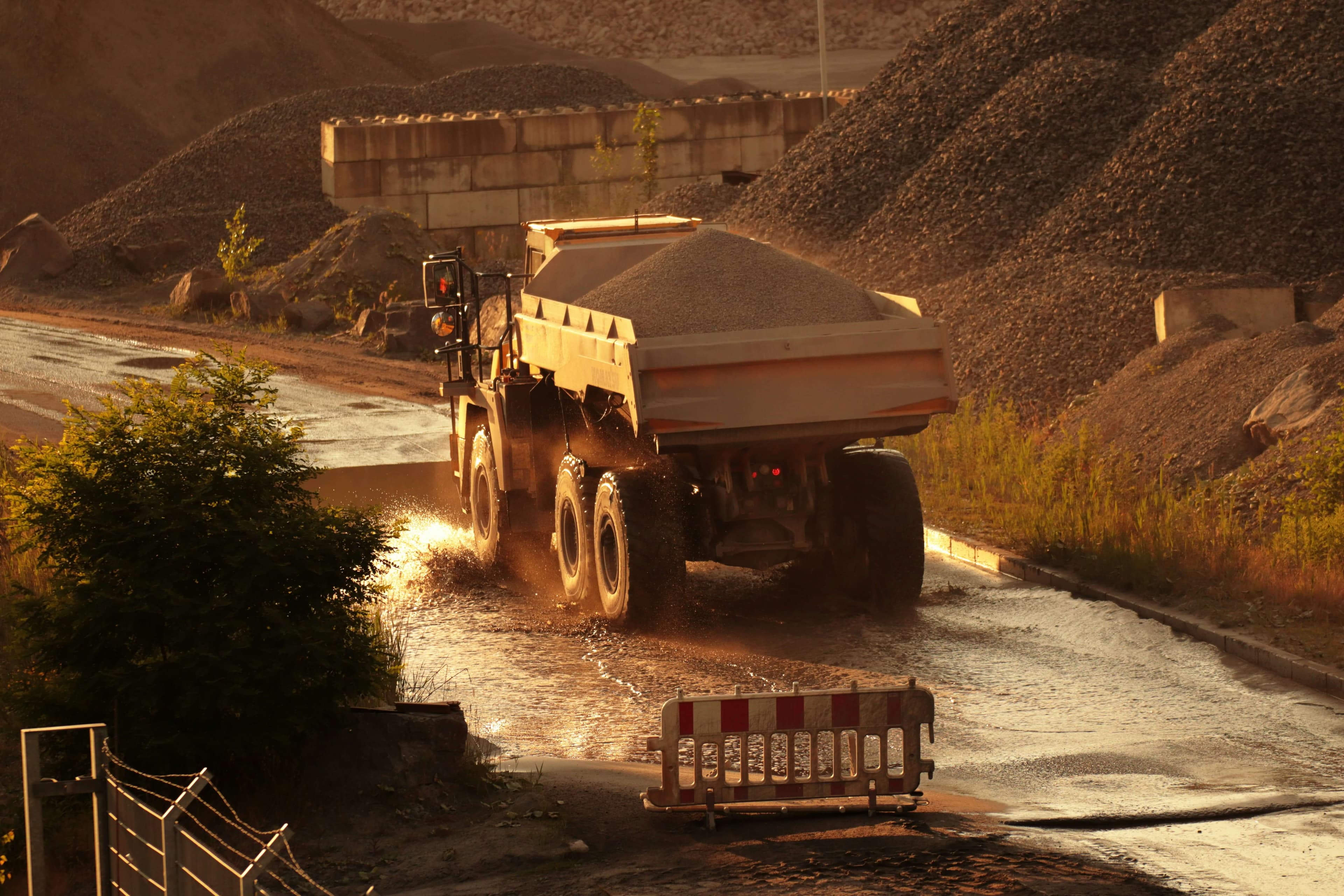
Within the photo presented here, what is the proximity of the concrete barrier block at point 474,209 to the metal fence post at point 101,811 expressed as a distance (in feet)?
94.7

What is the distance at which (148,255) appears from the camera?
32344 mm

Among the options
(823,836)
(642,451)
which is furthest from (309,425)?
(823,836)

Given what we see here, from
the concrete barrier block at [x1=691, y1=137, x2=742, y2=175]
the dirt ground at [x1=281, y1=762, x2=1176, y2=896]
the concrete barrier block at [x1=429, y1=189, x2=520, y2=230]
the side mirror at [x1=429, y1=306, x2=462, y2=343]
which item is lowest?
the dirt ground at [x1=281, y1=762, x2=1176, y2=896]

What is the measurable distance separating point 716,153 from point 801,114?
1.98m

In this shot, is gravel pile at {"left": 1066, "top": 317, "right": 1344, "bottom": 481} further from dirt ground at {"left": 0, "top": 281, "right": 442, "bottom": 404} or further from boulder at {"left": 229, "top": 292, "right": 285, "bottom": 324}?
boulder at {"left": 229, "top": 292, "right": 285, "bottom": 324}

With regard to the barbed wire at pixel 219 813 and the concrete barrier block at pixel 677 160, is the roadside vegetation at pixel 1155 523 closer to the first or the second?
the barbed wire at pixel 219 813

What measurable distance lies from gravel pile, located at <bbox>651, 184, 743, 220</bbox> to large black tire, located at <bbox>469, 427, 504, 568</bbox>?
15.3m

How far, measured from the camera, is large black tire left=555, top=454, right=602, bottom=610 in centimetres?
1123

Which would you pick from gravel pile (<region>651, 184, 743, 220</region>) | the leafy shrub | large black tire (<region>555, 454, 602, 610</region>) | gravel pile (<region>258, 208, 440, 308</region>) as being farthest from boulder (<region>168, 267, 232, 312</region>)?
large black tire (<region>555, 454, 602, 610</region>)

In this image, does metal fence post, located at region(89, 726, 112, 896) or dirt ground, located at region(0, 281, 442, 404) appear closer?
metal fence post, located at region(89, 726, 112, 896)

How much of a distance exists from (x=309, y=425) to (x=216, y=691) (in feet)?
41.9

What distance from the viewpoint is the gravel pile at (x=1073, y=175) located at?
18.7m

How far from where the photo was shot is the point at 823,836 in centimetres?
697

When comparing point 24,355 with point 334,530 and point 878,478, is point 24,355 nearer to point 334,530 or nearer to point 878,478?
point 878,478
